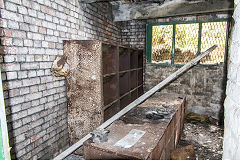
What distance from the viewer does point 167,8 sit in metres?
4.09

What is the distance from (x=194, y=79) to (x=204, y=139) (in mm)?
1876

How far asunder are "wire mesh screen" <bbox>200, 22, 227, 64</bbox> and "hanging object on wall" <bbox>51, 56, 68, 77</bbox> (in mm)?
4030

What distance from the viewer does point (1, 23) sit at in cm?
191

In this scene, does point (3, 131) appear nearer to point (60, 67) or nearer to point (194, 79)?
point (60, 67)

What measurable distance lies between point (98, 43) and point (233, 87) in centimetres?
212

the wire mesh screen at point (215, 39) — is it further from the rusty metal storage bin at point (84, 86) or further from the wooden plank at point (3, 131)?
the wooden plank at point (3, 131)

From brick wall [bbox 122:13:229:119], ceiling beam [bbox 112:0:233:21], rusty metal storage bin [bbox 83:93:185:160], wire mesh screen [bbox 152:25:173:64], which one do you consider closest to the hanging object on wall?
rusty metal storage bin [bbox 83:93:185:160]

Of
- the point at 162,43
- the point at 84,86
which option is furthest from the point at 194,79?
the point at 84,86

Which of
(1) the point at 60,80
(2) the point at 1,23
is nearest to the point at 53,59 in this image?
(1) the point at 60,80

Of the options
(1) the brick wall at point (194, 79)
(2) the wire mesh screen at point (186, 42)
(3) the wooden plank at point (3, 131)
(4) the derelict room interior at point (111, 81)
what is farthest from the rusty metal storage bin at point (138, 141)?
(2) the wire mesh screen at point (186, 42)

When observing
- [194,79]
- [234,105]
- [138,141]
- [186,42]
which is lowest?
[138,141]

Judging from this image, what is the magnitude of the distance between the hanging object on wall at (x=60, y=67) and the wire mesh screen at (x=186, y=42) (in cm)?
359

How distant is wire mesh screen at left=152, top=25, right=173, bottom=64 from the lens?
5.02 metres

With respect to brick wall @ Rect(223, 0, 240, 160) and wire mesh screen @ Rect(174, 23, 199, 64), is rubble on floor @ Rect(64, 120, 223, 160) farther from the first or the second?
brick wall @ Rect(223, 0, 240, 160)
